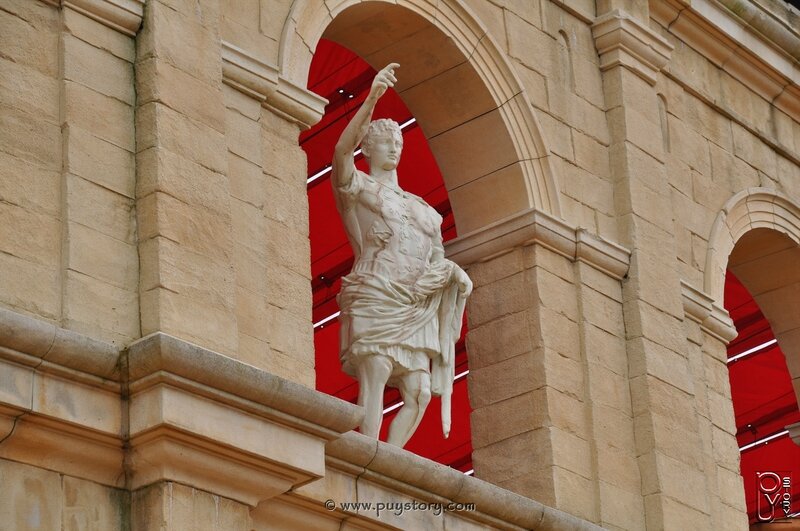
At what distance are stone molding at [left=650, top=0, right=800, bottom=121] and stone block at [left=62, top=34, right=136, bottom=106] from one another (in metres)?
6.64

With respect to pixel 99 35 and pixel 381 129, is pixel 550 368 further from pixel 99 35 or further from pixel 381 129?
pixel 99 35

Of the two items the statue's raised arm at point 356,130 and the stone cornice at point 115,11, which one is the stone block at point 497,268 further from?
the stone cornice at point 115,11

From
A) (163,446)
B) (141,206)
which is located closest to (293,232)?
(141,206)

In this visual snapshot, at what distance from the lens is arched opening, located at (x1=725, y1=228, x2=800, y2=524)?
742 inches

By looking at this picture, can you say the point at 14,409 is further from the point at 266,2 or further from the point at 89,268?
the point at 266,2

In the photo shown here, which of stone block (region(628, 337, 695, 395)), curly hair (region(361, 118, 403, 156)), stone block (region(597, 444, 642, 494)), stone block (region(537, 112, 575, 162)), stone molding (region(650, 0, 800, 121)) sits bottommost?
stone block (region(597, 444, 642, 494))

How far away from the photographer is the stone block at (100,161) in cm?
1173

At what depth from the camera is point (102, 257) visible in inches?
457

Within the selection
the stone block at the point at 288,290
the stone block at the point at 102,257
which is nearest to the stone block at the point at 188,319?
the stone block at the point at 102,257

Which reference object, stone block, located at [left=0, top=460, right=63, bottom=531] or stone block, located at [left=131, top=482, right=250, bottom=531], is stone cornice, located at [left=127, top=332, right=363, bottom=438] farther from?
stone block, located at [left=0, top=460, right=63, bottom=531]

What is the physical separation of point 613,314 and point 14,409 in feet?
20.5

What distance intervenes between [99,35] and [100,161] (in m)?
0.86

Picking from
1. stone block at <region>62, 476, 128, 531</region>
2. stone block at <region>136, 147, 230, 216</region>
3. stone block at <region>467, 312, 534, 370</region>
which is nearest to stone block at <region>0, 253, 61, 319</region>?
stone block at <region>136, 147, 230, 216</region>

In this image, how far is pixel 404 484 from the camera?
1274 cm
